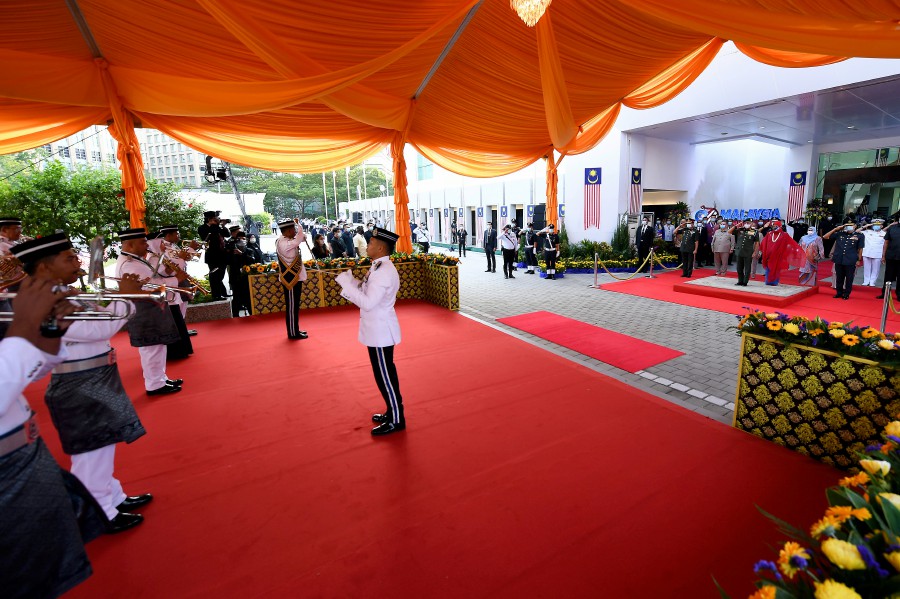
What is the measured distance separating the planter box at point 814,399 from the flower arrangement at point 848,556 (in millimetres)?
1910

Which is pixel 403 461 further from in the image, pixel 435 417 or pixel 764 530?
pixel 764 530

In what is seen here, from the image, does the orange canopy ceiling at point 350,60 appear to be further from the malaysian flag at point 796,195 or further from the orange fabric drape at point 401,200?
the malaysian flag at point 796,195

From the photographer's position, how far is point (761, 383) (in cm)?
346

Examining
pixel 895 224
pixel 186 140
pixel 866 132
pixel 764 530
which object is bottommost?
pixel 764 530

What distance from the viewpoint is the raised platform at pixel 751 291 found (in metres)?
8.36

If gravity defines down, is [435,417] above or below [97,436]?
below

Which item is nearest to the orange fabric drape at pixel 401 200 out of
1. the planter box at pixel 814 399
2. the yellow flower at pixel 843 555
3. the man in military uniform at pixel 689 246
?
the planter box at pixel 814 399

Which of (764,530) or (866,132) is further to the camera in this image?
(866,132)

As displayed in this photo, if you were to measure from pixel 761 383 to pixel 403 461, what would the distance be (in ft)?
9.71

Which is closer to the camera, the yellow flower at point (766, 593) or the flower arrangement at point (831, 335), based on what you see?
the yellow flower at point (766, 593)

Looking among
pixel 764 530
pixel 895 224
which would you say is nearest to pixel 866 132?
pixel 895 224

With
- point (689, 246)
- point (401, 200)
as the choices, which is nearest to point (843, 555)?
point (401, 200)

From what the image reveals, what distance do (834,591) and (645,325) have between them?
21.4ft

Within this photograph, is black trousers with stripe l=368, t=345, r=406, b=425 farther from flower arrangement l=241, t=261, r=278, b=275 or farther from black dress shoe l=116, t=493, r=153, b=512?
flower arrangement l=241, t=261, r=278, b=275
